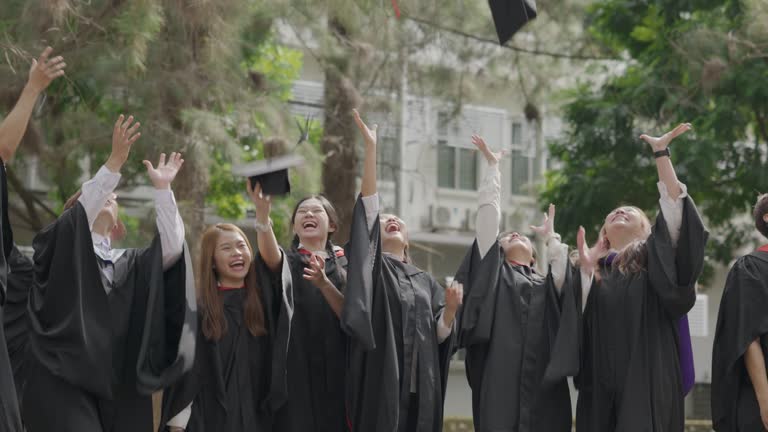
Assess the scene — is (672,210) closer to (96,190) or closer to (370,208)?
(370,208)

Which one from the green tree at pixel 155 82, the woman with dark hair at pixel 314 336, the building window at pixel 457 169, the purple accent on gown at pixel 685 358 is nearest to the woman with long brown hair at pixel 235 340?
the woman with dark hair at pixel 314 336

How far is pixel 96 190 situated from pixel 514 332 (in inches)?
93.7

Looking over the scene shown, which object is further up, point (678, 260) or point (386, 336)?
point (678, 260)

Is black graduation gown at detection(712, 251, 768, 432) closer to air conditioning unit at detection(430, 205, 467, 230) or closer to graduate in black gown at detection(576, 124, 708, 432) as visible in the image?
graduate in black gown at detection(576, 124, 708, 432)

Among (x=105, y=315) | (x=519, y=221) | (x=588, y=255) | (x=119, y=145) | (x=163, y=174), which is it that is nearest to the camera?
(x=119, y=145)

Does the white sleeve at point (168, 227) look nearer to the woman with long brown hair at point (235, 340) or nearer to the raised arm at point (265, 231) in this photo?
the woman with long brown hair at point (235, 340)

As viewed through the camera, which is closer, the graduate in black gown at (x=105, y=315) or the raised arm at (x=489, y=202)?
the graduate in black gown at (x=105, y=315)

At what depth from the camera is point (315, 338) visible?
263 inches

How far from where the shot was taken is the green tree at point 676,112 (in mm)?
11531

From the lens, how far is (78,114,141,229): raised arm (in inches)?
228

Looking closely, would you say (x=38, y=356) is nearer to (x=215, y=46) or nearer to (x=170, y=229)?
(x=170, y=229)

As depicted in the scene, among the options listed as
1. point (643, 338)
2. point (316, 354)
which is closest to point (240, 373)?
point (316, 354)

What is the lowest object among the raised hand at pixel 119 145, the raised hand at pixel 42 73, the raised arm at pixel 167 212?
the raised arm at pixel 167 212

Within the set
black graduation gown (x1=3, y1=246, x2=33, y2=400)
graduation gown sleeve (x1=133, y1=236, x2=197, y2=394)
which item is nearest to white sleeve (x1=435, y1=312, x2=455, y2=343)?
graduation gown sleeve (x1=133, y1=236, x2=197, y2=394)
